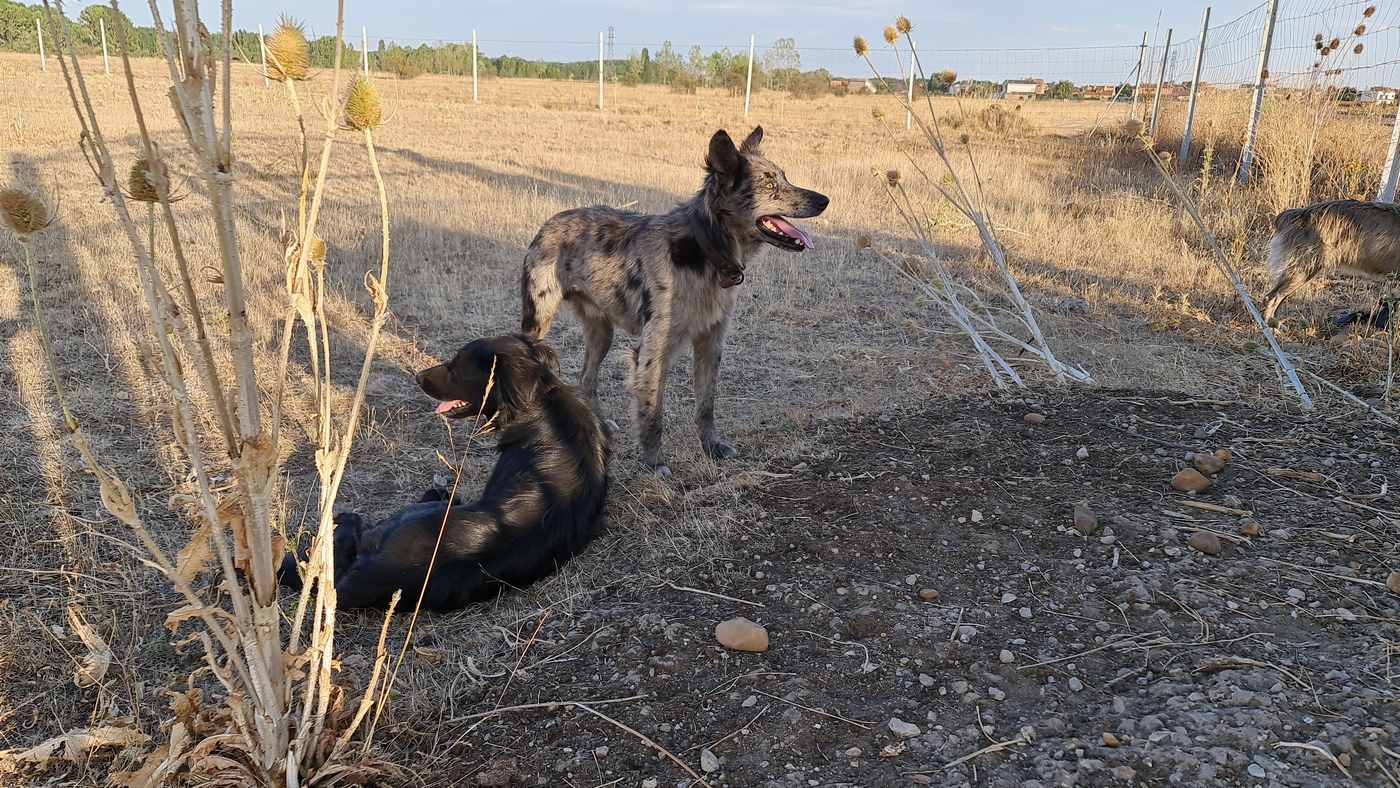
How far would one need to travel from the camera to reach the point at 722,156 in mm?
4824

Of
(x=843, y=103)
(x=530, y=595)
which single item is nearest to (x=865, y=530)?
(x=530, y=595)

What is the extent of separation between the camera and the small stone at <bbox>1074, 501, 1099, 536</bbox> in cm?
361

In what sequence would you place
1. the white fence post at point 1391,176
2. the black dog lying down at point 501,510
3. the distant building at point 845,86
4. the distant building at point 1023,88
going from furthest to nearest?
the distant building at point 845,86 < the distant building at point 1023,88 < the white fence post at point 1391,176 < the black dog lying down at point 501,510

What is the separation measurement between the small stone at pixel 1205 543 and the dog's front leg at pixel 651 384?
2.65 m

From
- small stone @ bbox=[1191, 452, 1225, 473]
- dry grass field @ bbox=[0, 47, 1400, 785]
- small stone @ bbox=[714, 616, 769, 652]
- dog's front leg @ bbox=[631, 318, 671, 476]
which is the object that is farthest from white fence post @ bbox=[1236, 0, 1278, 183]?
small stone @ bbox=[714, 616, 769, 652]

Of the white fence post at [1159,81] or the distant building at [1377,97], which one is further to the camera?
the white fence post at [1159,81]

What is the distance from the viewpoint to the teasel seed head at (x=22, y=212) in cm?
210

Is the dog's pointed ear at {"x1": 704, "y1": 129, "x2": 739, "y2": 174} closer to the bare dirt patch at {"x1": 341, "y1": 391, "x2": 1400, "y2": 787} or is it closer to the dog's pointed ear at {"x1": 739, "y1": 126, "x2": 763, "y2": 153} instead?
the dog's pointed ear at {"x1": 739, "y1": 126, "x2": 763, "y2": 153}

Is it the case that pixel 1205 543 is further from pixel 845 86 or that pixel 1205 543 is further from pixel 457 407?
pixel 845 86

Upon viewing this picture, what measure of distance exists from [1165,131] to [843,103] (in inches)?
825

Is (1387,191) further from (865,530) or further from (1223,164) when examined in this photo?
(865,530)

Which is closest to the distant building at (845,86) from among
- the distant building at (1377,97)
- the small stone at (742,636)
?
the distant building at (1377,97)

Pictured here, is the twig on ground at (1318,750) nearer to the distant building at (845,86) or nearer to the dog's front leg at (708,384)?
the dog's front leg at (708,384)

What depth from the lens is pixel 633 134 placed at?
2259 centimetres
